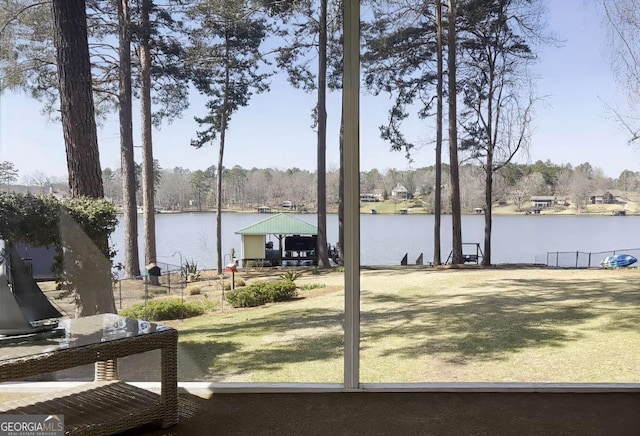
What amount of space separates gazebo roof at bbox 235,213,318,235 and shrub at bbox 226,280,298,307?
0.33 meters

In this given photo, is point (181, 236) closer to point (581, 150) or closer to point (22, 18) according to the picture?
point (22, 18)

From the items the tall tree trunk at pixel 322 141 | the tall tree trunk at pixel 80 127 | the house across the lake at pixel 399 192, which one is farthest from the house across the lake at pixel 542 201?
the tall tree trunk at pixel 80 127

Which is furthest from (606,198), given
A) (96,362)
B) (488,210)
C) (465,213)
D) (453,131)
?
(96,362)

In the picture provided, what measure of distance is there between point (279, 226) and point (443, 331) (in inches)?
47.4

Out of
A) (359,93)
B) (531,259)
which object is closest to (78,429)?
(359,93)

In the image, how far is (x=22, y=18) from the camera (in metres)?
3.47

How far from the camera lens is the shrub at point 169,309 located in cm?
367

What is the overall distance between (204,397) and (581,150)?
2.70 m

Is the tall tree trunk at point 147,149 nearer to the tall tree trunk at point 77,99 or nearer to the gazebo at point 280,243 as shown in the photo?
the tall tree trunk at point 77,99

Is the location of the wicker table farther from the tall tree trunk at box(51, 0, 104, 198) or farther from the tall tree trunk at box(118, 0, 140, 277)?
the tall tree trunk at box(51, 0, 104, 198)

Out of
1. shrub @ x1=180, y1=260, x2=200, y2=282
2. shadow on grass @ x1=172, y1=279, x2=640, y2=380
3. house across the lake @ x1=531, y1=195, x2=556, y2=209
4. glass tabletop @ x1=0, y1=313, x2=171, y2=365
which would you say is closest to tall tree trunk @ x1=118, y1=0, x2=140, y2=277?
shrub @ x1=180, y1=260, x2=200, y2=282

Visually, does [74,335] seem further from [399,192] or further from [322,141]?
[399,192]

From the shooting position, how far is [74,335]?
291cm

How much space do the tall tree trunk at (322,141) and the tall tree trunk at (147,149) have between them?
1.03 m
